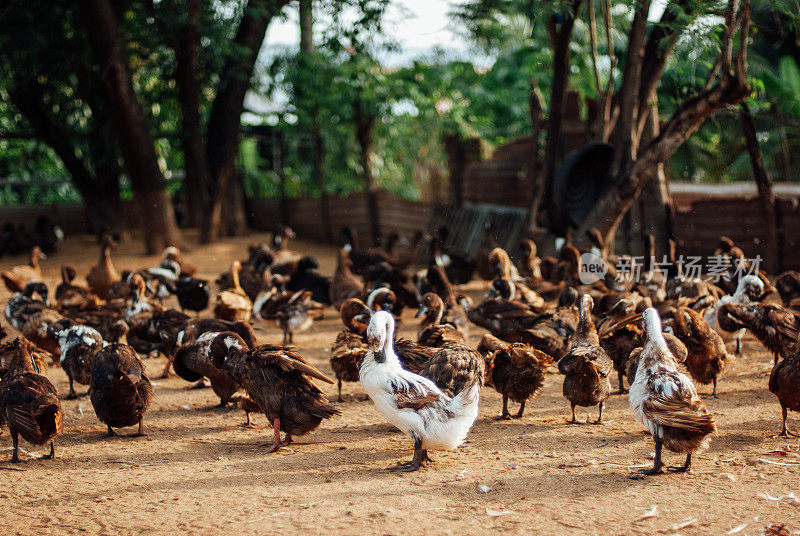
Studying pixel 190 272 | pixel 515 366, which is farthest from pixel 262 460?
pixel 190 272

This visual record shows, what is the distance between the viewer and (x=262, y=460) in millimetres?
6203

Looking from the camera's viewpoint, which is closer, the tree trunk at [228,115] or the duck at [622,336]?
the duck at [622,336]

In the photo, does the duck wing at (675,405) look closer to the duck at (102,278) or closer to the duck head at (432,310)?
the duck head at (432,310)

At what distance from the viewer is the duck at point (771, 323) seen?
7.89 metres

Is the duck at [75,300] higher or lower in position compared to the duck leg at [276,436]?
higher

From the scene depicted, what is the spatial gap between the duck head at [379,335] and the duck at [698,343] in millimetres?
3140

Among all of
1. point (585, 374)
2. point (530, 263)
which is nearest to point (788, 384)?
point (585, 374)

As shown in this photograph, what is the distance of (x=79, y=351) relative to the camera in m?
7.82

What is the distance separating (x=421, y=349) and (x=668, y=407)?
234 cm

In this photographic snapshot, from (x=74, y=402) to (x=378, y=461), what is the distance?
3649mm

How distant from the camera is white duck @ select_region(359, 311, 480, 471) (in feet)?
18.7

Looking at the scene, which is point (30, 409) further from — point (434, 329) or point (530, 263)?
point (530, 263)

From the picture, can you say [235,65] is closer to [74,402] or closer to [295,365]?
[74,402]

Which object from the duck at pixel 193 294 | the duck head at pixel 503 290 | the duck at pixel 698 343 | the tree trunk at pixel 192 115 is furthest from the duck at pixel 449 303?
the tree trunk at pixel 192 115
